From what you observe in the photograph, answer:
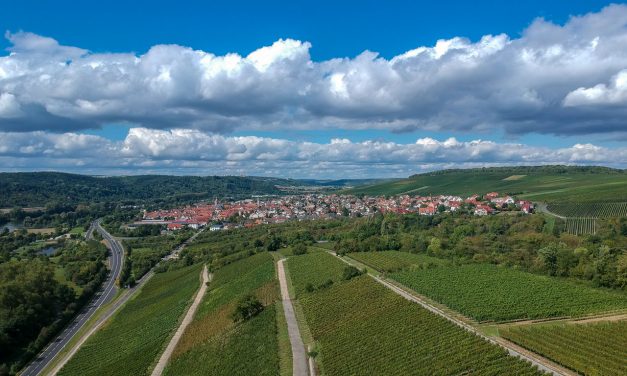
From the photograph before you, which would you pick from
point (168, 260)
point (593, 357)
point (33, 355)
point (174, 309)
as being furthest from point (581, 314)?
point (168, 260)

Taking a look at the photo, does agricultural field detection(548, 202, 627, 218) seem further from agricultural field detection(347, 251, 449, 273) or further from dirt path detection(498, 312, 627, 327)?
dirt path detection(498, 312, 627, 327)

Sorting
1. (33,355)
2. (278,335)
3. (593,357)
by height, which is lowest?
(33,355)

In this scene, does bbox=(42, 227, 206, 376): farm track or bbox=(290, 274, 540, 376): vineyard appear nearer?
bbox=(290, 274, 540, 376): vineyard

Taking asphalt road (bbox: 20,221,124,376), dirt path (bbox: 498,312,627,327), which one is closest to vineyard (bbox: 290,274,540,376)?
dirt path (bbox: 498,312,627,327)

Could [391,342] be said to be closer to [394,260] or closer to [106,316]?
[394,260]

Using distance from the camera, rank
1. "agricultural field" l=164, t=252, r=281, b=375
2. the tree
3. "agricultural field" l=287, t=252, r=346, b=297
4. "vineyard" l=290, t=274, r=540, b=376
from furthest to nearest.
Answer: the tree
"agricultural field" l=287, t=252, r=346, b=297
"agricultural field" l=164, t=252, r=281, b=375
"vineyard" l=290, t=274, r=540, b=376

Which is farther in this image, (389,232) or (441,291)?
(389,232)

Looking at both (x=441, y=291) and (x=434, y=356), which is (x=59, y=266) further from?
(x=434, y=356)
